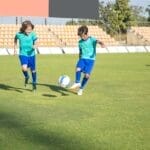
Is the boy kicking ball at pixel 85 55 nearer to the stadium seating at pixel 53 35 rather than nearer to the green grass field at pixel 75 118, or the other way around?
the green grass field at pixel 75 118

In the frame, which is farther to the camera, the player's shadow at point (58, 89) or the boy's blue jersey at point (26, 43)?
the boy's blue jersey at point (26, 43)

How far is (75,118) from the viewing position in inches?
353


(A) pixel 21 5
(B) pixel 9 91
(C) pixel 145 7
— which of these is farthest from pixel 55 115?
(C) pixel 145 7

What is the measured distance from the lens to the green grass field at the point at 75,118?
23.0ft

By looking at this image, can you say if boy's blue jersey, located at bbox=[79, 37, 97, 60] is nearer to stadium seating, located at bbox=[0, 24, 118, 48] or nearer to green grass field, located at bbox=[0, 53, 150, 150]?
green grass field, located at bbox=[0, 53, 150, 150]

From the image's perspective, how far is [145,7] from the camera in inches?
2512

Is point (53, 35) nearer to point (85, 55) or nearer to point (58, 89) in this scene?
point (58, 89)

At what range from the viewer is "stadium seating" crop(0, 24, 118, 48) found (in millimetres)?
39388

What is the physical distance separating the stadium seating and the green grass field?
24924 millimetres

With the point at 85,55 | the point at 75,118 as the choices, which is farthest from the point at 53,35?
the point at 75,118

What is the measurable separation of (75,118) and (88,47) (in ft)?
12.6

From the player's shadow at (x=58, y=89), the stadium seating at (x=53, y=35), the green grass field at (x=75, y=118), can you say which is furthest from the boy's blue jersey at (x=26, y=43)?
the stadium seating at (x=53, y=35)

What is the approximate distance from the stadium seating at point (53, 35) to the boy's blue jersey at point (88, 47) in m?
25.6

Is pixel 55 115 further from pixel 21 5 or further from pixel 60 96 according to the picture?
pixel 21 5
